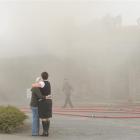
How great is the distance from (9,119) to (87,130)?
2.24 m

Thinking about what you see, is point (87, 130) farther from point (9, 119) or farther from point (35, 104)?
point (9, 119)

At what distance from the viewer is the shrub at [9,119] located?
12.9m

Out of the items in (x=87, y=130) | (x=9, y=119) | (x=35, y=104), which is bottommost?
(x=87, y=130)

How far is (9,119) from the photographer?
42.3 ft

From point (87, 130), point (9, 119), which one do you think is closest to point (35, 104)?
point (9, 119)

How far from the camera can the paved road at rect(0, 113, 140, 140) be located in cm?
1266

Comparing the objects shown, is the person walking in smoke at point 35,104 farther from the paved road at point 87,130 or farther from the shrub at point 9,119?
the shrub at point 9,119

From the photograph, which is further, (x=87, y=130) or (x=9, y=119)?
(x=87, y=130)

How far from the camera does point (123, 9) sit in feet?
96.8

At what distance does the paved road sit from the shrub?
0.71 feet

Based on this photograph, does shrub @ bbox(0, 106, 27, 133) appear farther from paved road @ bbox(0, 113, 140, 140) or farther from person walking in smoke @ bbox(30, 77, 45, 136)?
person walking in smoke @ bbox(30, 77, 45, 136)

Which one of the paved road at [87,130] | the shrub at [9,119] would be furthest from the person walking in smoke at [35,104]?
the shrub at [9,119]

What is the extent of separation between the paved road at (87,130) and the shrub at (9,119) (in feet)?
0.71

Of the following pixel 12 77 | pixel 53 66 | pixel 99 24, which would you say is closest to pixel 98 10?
pixel 99 24
